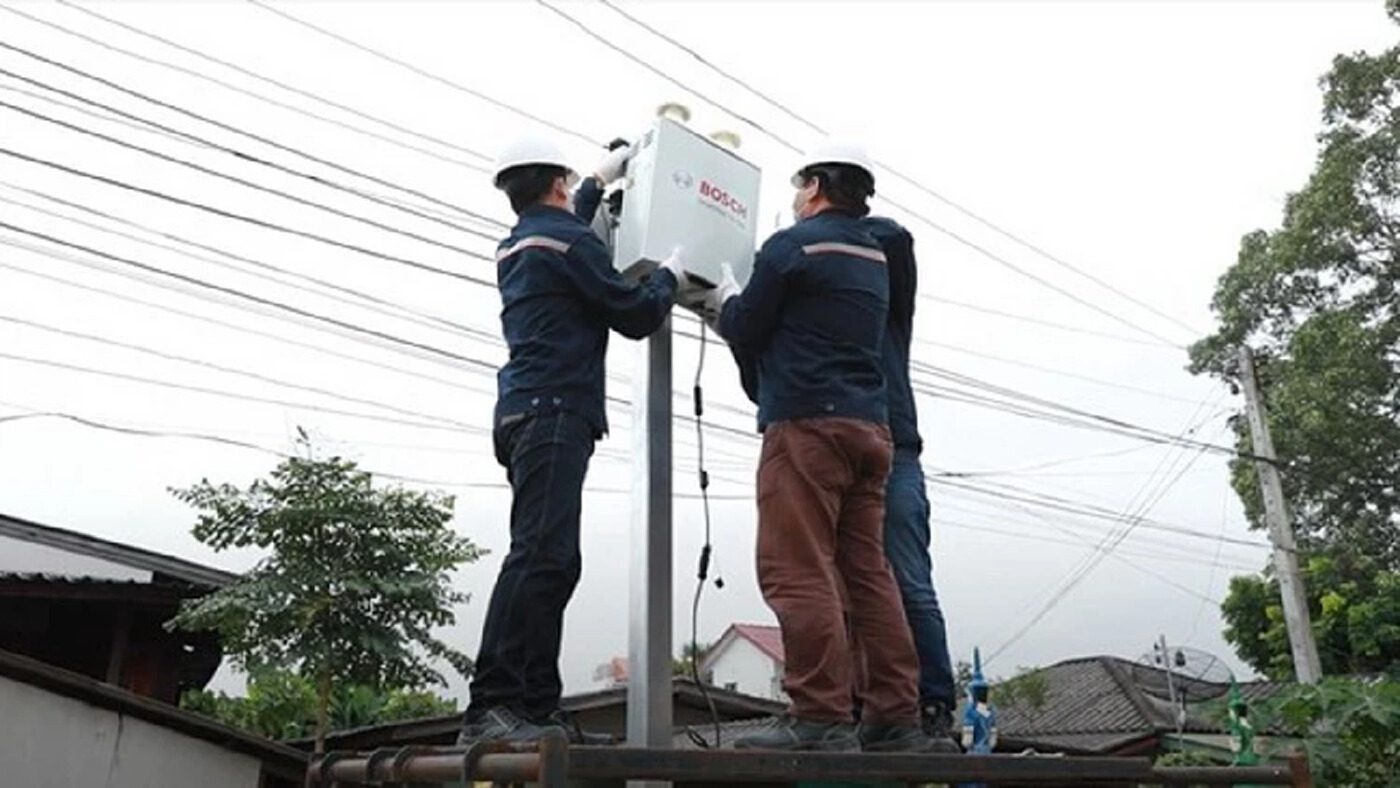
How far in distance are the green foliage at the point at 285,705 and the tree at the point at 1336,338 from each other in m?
12.7

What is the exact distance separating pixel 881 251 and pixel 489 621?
1.53 m

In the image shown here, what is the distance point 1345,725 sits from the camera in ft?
26.5

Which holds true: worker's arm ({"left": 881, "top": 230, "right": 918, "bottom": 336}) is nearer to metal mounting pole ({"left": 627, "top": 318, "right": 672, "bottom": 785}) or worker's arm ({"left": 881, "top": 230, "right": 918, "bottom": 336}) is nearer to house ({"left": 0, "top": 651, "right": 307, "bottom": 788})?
metal mounting pole ({"left": 627, "top": 318, "right": 672, "bottom": 785})

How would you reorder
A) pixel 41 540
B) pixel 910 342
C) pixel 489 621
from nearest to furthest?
pixel 489 621
pixel 910 342
pixel 41 540

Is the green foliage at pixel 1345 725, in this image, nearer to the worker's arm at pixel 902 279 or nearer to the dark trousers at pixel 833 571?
the worker's arm at pixel 902 279

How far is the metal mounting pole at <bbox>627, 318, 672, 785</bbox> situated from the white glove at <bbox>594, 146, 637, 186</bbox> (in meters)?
0.52

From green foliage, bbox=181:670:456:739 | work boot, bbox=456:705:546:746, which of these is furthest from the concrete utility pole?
work boot, bbox=456:705:546:746

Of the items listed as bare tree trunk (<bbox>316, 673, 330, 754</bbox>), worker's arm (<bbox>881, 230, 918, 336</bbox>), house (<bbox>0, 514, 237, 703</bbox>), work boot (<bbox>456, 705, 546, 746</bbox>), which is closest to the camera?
work boot (<bbox>456, 705, 546, 746</bbox>)

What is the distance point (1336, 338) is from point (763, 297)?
14978 millimetres

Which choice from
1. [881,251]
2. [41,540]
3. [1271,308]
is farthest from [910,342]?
[1271,308]

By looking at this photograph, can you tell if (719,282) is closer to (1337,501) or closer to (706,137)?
(706,137)

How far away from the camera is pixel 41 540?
36.5 feet

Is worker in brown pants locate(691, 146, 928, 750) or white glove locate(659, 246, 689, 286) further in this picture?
white glove locate(659, 246, 689, 286)

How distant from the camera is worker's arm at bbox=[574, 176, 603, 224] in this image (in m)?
3.35
